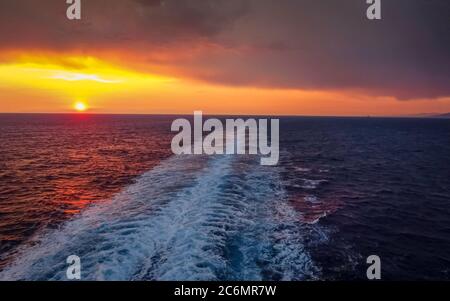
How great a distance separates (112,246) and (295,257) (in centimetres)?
627

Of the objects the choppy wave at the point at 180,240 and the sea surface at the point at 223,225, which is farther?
the sea surface at the point at 223,225

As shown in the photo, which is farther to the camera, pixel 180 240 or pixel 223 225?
pixel 223 225

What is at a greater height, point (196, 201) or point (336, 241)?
point (196, 201)

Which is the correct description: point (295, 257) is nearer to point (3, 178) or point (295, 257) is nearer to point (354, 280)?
point (354, 280)

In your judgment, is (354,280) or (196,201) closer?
(354,280)

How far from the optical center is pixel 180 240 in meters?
12.0

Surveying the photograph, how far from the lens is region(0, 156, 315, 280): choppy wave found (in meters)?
10.1

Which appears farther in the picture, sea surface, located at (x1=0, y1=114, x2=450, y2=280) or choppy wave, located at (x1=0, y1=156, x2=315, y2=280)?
sea surface, located at (x1=0, y1=114, x2=450, y2=280)

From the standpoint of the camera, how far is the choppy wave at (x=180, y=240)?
10.1 meters
